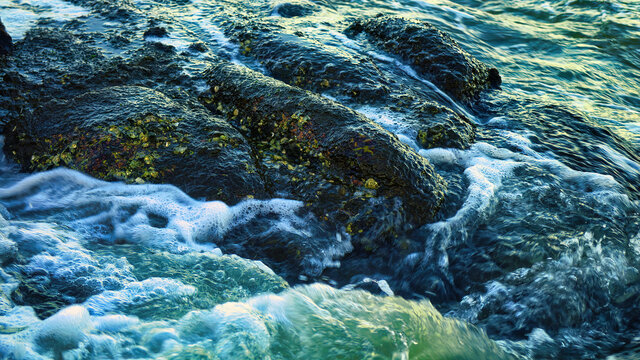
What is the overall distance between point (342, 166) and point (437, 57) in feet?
9.14

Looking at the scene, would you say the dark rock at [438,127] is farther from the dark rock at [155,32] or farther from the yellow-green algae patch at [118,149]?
the dark rock at [155,32]

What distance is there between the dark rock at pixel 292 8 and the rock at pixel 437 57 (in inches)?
61.3

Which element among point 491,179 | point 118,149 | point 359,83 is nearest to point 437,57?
point 359,83

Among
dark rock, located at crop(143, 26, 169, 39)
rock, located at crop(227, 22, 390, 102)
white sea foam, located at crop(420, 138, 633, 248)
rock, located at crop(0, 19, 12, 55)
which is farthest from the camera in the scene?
dark rock, located at crop(143, 26, 169, 39)

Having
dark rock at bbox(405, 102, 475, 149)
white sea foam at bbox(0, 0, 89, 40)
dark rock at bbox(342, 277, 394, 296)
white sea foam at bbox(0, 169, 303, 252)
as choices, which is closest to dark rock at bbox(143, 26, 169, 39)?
white sea foam at bbox(0, 0, 89, 40)

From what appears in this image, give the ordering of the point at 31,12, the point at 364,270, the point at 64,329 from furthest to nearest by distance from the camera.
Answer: the point at 31,12 → the point at 364,270 → the point at 64,329

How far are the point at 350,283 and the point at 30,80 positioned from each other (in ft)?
12.6

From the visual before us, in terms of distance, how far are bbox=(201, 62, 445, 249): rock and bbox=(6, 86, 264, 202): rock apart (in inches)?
10.6

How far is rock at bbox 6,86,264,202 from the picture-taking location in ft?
11.1

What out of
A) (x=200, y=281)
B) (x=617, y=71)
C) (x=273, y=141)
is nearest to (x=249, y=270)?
(x=200, y=281)

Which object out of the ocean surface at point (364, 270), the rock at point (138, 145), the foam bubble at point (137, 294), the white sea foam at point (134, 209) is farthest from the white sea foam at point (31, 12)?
the foam bubble at point (137, 294)

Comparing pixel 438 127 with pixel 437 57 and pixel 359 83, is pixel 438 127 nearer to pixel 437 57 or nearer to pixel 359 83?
pixel 359 83

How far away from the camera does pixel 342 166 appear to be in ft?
11.3

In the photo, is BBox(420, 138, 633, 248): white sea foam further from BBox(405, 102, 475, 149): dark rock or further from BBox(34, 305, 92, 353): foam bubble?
BBox(34, 305, 92, 353): foam bubble
